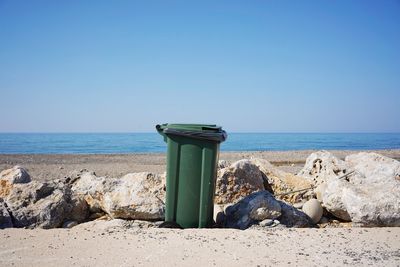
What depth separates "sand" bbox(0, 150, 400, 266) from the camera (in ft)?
11.1

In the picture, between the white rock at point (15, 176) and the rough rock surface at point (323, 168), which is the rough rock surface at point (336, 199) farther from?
the white rock at point (15, 176)

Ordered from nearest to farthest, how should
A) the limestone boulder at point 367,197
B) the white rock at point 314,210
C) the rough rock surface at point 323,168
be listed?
1. the limestone boulder at point 367,197
2. the white rock at point 314,210
3. the rough rock surface at point 323,168

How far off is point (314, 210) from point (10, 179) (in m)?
4.86

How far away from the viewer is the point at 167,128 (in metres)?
4.69

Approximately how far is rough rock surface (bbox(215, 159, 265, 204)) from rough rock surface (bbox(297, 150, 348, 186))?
145 centimetres

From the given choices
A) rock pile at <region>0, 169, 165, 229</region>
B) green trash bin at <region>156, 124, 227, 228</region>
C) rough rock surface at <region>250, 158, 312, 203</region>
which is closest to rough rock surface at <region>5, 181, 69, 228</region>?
rock pile at <region>0, 169, 165, 229</region>

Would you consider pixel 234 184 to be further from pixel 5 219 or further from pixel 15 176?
pixel 15 176

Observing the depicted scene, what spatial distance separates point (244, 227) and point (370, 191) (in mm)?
1896

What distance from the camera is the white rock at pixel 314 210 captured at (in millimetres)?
5318

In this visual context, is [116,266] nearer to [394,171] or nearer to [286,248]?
[286,248]

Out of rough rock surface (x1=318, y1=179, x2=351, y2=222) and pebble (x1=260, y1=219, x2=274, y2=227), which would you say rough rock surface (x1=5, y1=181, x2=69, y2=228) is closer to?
pebble (x1=260, y1=219, x2=274, y2=227)

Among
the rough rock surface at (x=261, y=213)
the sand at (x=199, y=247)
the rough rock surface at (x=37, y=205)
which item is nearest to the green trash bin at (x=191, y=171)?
the sand at (x=199, y=247)

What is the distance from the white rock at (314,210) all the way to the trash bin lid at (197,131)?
1.82m

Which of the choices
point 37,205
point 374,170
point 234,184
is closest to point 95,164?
point 37,205
